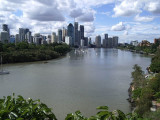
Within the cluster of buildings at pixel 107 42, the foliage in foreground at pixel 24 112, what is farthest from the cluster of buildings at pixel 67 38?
the foliage in foreground at pixel 24 112

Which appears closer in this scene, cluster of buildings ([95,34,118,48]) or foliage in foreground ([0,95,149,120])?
foliage in foreground ([0,95,149,120])

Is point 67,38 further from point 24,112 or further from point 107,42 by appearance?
point 24,112

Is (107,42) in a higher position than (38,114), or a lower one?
higher

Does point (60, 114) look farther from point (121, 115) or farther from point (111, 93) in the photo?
point (121, 115)

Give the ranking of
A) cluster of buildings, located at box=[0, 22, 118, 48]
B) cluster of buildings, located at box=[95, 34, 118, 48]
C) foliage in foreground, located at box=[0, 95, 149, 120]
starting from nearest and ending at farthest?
foliage in foreground, located at box=[0, 95, 149, 120] → cluster of buildings, located at box=[0, 22, 118, 48] → cluster of buildings, located at box=[95, 34, 118, 48]

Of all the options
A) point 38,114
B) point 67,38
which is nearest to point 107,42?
point 67,38

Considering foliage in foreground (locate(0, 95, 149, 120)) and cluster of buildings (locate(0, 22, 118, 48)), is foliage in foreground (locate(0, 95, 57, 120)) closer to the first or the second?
foliage in foreground (locate(0, 95, 149, 120))

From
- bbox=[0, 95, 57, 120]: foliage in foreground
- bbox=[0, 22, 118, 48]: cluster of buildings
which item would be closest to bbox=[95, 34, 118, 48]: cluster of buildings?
bbox=[0, 22, 118, 48]: cluster of buildings

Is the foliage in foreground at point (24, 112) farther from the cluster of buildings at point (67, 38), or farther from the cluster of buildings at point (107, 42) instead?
the cluster of buildings at point (107, 42)

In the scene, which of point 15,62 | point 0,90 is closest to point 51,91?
point 0,90

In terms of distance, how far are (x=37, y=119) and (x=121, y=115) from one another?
26.7 inches

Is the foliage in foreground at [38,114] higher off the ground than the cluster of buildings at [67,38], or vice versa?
the cluster of buildings at [67,38]

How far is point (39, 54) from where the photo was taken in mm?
25672

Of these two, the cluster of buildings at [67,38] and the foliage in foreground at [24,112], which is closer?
the foliage in foreground at [24,112]
